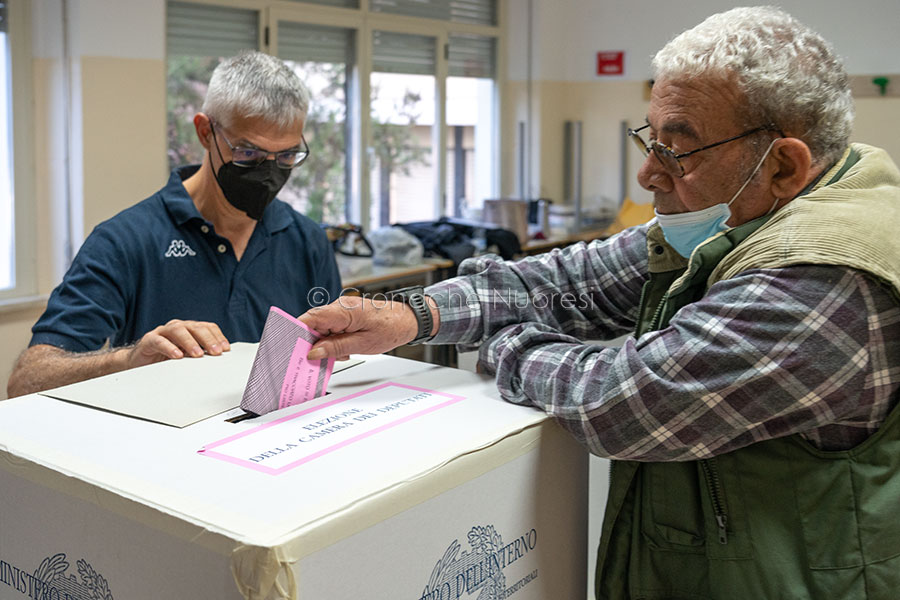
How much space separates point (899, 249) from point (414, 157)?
4597mm

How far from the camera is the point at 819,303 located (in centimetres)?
87

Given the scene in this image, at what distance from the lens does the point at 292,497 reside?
0.72 meters

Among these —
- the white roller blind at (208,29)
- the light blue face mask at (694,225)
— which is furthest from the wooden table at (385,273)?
the light blue face mask at (694,225)

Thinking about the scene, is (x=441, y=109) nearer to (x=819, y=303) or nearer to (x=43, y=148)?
(x=43, y=148)

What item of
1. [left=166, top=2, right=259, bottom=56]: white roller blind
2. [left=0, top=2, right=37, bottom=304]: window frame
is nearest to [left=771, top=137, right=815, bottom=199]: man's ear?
[left=0, top=2, right=37, bottom=304]: window frame

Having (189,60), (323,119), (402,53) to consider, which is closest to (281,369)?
(189,60)

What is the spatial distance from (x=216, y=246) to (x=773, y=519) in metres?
1.28

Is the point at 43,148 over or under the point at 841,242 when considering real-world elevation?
over

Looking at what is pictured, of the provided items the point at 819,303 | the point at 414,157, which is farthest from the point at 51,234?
the point at 819,303

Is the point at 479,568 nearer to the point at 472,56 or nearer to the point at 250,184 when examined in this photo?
the point at 250,184

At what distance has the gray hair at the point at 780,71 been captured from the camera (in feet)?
3.23

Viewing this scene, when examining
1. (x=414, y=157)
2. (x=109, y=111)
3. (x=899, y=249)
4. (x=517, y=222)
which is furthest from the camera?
(x=414, y=157)

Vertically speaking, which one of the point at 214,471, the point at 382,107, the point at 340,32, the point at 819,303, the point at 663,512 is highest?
the point at 340,32

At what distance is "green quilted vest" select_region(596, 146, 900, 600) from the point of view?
3.05 ft
